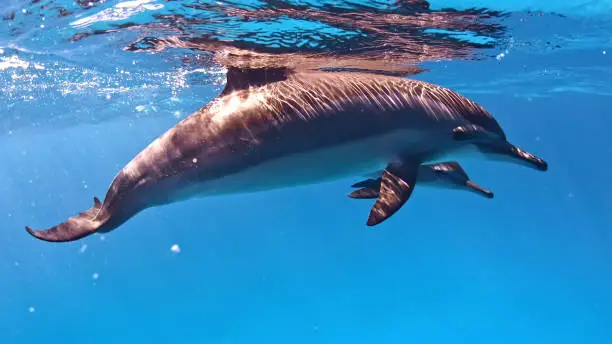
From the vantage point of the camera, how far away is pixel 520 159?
5.52 m

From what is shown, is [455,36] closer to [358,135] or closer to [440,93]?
[440,93]

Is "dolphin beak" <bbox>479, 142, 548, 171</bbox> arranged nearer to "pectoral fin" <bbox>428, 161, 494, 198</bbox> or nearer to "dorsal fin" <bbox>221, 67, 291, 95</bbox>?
"pectoral fin" <bbox>428, 161, 494, 198</bbox>

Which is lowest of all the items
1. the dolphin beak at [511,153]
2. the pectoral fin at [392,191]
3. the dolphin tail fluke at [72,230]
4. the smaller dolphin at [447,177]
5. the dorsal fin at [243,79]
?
the smaller dolphin at [447,177]

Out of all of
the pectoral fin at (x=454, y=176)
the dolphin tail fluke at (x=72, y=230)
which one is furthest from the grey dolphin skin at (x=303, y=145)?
the pectoral fin at (x=454, y=176)

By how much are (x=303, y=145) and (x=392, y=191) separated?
952mm

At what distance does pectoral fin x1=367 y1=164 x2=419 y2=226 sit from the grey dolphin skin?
0.03 feet

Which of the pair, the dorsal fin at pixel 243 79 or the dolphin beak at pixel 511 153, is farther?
the dorsal fin at pixel 243 79

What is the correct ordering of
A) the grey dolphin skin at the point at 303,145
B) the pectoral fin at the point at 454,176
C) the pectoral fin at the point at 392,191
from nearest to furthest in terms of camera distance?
the pectoral fin at the point at 392,191 < the grey dolphin skin at the point at 303,145 < the pectoral fin at the point at 454,176

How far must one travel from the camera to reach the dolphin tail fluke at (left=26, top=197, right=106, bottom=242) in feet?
15.2

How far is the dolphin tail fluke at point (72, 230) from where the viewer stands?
4629 millimetres

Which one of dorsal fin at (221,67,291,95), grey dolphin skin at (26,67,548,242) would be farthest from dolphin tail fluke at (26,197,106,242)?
dorsal fin at (221,67,291,95)

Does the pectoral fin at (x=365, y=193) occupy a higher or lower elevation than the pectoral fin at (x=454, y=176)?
higher

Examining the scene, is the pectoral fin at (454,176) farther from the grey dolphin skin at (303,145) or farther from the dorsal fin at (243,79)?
the dorsal fin at (243,79)

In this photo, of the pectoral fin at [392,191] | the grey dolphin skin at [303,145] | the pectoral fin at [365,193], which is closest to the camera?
the pectoral fin at [392,191]
